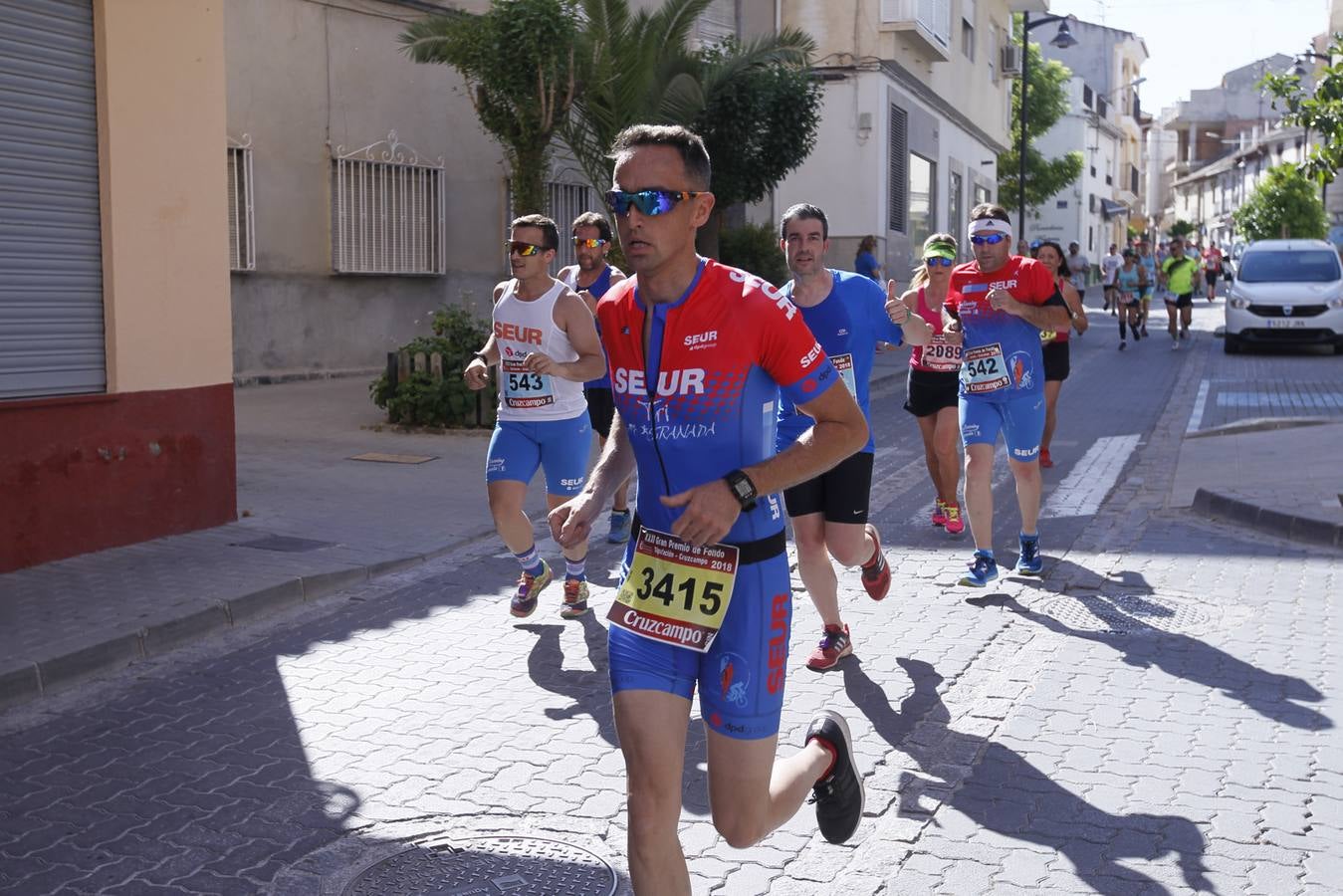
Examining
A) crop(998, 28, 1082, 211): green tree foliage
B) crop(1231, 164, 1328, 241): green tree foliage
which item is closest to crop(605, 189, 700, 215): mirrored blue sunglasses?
crop(998, 28, 1082, 211): green tree foliage

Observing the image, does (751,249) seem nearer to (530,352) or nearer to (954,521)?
(954,521)

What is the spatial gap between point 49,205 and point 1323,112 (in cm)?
846

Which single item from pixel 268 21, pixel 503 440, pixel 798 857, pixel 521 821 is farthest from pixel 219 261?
pixel 268 21

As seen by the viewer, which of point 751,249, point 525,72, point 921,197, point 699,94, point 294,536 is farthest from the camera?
point 921,197

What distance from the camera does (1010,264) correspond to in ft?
26.2

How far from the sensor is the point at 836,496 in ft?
20.5

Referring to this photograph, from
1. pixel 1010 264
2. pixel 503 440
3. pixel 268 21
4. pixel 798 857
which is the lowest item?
pixel 798 857

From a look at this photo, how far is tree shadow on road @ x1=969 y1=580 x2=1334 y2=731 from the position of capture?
232 inches

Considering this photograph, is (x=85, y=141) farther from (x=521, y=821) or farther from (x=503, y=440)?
(x=521, y=821)

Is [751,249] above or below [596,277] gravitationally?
above

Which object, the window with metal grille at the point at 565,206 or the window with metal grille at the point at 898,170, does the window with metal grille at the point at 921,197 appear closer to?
the window with metal grille at the point at 898,170

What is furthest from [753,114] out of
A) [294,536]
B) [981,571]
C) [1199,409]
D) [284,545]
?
[981,571]

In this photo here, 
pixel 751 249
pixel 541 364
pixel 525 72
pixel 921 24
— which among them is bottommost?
pixel 541 364

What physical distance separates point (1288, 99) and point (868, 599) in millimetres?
5730
